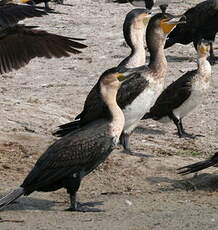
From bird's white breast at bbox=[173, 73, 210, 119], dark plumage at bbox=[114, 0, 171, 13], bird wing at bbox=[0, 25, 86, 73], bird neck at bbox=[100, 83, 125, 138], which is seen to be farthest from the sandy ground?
dark plumage at bbox=[114, 0, 171, 13]

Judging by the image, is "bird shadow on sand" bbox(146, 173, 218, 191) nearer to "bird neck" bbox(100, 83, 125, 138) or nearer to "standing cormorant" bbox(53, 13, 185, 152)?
"standing cormorant" bbox(53, 13, 185, 152)

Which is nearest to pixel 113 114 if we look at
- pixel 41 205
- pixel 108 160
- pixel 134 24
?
pixel 41 205

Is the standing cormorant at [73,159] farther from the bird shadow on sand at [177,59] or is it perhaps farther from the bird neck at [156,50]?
the bird shadow on sand at [177,59]

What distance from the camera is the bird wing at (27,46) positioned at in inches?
384

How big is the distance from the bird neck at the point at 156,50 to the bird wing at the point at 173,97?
43.0 inches

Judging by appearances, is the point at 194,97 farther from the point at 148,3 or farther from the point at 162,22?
the point at 148,3

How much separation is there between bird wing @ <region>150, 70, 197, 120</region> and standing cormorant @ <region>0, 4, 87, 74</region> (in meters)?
2.11

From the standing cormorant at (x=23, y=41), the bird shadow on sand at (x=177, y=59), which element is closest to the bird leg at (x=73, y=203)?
the standing cormorant at (x=23, y=41)

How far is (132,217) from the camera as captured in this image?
7.87 m

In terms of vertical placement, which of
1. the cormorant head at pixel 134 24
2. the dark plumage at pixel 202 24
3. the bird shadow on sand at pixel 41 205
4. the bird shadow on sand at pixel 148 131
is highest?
the cormorant head at pixel 134 24

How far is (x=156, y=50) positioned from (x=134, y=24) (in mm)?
737

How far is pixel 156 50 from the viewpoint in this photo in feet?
34.3

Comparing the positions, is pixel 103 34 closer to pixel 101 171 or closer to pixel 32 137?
pixel 32 137

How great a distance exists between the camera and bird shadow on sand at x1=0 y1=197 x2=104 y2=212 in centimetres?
809
